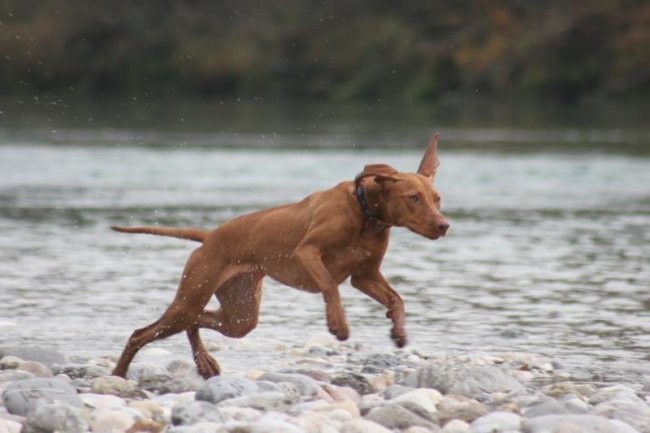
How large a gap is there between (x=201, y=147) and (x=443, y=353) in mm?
23358

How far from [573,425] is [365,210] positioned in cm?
184

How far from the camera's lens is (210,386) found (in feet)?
25.4

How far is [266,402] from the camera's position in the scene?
7422mm

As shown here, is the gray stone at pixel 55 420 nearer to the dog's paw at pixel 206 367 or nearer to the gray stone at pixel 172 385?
the gray stone at pixel 172 385

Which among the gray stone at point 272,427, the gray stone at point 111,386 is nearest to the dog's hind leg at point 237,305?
the gray stone at point 111,386

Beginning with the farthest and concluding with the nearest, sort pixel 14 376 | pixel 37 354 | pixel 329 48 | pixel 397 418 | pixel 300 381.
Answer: pixel 329 48 < pixel 37 354 < pixel 14 376 < pixel 300 381 < pixel 397 418

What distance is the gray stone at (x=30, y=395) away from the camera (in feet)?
23.8

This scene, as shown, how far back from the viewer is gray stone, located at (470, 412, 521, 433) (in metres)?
7.00

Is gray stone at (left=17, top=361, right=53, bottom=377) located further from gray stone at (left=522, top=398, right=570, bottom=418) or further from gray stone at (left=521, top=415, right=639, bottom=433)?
gray stone at (left=521, top=415, right=639, bottom=433)

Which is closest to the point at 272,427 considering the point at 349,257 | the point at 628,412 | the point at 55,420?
the point at 55,420

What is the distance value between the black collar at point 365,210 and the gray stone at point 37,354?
210 centimetres

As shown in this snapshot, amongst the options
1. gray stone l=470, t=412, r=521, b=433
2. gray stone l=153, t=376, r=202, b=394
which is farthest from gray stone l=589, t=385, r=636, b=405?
gray stone l=153, t=376, r=202, b=394

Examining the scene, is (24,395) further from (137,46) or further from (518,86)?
(137,46)

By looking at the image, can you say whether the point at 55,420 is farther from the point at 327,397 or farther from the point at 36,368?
the point at 36,368
